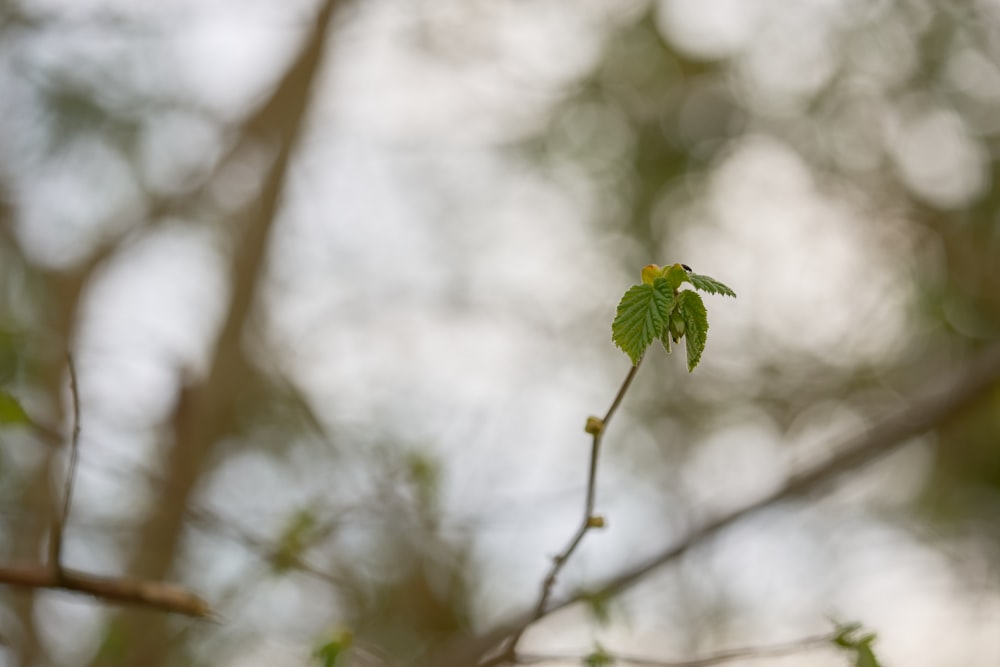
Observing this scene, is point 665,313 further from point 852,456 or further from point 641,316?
point 852,456

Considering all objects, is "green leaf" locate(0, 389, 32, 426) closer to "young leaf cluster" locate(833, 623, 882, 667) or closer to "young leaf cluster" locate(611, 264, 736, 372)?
"young leaf cluster" locate(611, 264, 736, 372)

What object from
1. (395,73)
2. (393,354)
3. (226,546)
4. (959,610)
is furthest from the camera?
(395,73)

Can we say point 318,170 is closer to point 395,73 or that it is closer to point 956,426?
point 395,73

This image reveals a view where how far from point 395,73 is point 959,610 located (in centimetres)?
282

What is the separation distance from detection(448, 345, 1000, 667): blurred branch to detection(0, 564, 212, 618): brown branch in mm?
509

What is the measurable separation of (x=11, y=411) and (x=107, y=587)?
0.26 meters

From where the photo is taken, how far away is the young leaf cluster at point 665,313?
0.78 meters

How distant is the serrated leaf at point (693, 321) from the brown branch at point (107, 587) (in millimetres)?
736

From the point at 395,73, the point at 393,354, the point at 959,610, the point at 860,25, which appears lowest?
the point at 959,610

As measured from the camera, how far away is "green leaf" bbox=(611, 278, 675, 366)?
2.56 feet

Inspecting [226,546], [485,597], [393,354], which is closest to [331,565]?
[226,546]

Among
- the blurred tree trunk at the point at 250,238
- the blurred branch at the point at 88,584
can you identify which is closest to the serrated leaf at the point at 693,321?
the blurred branch at the point at 88,584

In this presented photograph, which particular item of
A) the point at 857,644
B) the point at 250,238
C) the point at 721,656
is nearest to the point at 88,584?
the point at 721,656

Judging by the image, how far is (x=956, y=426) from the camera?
10.9 ft
